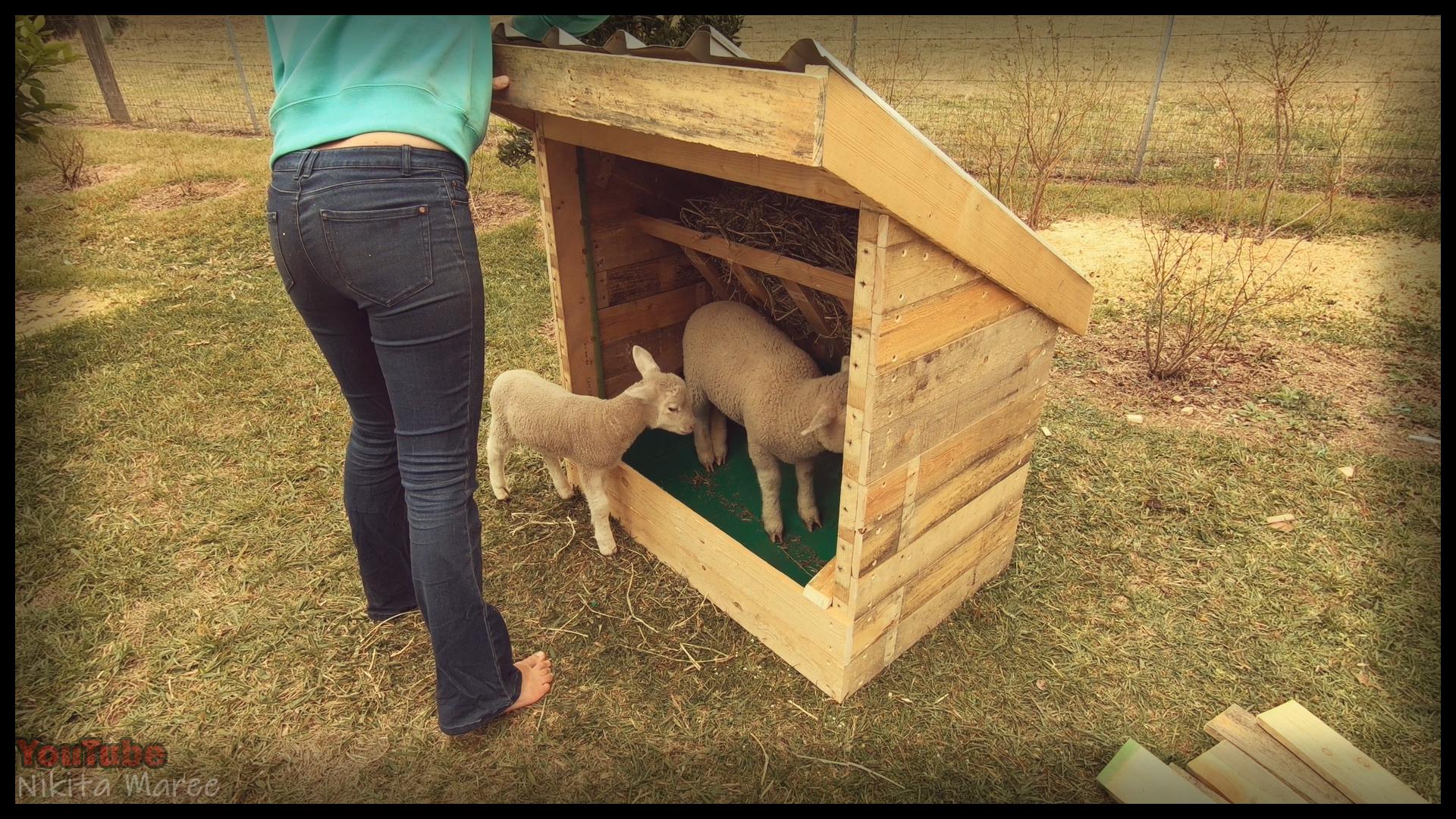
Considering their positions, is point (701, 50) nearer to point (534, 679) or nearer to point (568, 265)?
point (568, 265)

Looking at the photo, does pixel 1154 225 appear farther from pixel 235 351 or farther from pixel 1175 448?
pixel 235 351

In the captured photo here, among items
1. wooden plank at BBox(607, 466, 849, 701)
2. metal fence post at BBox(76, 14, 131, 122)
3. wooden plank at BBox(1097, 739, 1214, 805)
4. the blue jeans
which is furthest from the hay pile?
metal fence post at BBox(76, 14, 131, 122)

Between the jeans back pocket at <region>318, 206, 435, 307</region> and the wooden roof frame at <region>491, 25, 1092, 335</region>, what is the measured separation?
1.67ft

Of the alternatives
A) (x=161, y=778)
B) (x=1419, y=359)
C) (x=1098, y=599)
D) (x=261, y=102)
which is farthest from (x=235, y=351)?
(x=261, y=102)

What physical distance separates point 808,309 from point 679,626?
140 centimetres

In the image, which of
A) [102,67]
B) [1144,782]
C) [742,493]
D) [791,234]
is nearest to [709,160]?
[791,234]

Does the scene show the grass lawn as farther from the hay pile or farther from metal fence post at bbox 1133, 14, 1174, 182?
metal fence post at bbox 1133, 14, 1174, 182

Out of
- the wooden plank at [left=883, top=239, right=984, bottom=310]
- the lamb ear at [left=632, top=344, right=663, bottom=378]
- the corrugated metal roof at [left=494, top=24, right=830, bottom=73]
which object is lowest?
A: the lamb ear at [left=632, top=344, right=663, bottom=378]

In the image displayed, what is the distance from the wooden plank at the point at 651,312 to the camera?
11.6ft

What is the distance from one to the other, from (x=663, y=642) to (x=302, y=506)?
6.20 feet

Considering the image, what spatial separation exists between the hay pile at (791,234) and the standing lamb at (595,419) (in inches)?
26.8

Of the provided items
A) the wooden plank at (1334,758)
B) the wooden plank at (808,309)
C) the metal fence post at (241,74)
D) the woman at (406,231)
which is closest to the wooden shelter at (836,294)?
the wooden plank at (808,309)

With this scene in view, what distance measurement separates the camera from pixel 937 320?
2121mm

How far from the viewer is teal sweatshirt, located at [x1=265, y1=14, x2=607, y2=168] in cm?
172
